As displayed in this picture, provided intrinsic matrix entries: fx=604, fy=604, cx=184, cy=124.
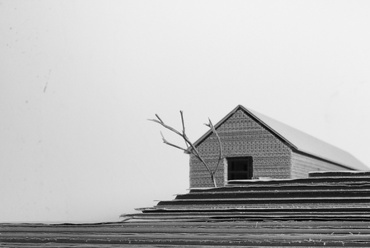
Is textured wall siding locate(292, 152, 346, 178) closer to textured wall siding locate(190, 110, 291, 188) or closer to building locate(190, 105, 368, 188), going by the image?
building locate(190, 105, 368, 188)

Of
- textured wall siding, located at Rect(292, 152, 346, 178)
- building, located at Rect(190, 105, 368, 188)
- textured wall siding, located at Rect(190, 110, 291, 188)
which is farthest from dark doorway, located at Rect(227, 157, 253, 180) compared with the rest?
textured wall siding, located at Rect(292, 152, 346, 178)

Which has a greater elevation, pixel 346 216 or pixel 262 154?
pixel 262 154

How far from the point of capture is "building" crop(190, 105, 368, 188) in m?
21.9

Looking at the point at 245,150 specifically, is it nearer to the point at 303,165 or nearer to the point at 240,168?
the point at 240,168

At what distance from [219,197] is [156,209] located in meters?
0.66

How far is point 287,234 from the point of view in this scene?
3.64 m

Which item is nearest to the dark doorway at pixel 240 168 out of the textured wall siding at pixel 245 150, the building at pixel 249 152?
the building at pixel 249 152

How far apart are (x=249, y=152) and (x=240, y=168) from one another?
2.32 ft

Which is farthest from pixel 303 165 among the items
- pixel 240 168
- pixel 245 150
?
pixel 240 168

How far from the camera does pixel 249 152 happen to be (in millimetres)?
22734

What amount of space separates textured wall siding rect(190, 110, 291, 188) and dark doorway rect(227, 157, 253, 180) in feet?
0.71

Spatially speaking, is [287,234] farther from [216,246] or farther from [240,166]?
[240,166]

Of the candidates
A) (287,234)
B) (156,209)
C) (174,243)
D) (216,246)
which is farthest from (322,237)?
(156,209)

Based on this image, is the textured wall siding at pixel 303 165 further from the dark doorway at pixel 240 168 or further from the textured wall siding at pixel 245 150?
the dark doorway at pixel 240 168
